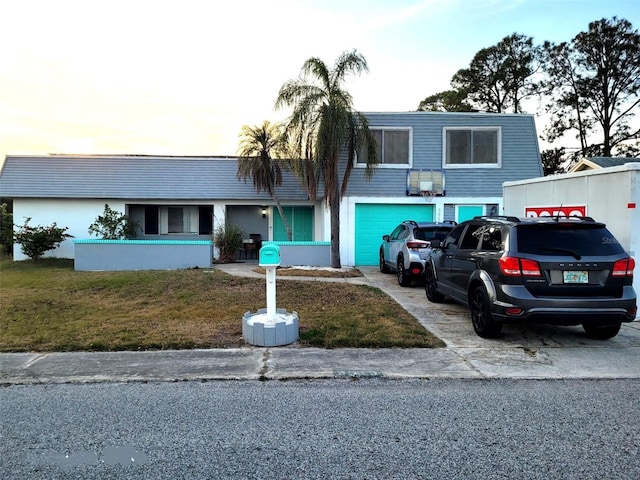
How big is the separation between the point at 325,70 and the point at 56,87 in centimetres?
798

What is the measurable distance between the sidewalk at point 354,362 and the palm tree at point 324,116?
8.25 meters

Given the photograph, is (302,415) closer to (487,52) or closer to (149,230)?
(149,230)

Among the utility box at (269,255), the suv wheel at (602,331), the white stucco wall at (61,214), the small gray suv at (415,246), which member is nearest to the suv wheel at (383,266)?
the small gray suv at (415,246)

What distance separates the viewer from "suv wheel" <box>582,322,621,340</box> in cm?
670

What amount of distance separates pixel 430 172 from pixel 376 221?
253 cm

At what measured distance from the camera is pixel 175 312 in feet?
28.0

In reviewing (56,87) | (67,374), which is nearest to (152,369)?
(67,374)

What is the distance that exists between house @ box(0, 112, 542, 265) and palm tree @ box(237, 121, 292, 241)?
2.80ft

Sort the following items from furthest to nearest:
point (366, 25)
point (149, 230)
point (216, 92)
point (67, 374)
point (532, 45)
→ point (532, 45) → point (149, 230) → point (216, 92) → point (366, 25) → point (67, 374)

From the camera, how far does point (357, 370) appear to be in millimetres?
5359

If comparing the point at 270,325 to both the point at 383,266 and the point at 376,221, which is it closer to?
the point at 383,266

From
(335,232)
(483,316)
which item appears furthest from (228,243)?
(483,316)

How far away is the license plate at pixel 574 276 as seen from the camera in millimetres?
5949

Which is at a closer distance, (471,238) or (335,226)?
(471,238)
